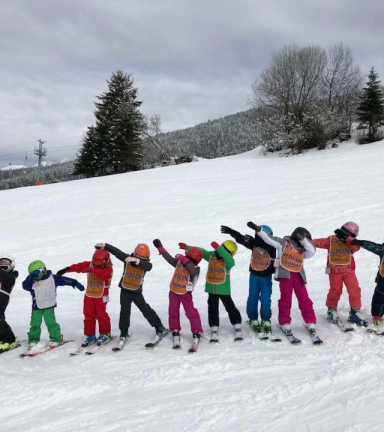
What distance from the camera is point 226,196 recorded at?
1559 centimetres

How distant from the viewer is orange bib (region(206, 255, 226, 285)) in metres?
5.62

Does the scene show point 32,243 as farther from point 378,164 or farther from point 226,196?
point 378,164

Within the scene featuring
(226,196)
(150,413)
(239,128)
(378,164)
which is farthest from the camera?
(239,128)

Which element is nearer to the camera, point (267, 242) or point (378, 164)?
point (267, 242)

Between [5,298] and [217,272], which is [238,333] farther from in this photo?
[5,298]

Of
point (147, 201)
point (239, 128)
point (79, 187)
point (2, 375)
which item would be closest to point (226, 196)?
point (147, 201)

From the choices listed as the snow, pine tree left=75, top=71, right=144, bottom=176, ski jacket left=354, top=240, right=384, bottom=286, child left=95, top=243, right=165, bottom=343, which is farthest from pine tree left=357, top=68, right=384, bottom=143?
child left=95, top=243, right=165, bottom=343

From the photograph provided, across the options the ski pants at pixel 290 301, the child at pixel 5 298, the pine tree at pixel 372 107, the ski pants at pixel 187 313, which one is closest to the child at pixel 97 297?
the ski pants at pixel 187 313

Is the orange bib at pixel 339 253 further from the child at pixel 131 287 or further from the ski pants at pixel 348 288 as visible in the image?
the child at pixel 131 287

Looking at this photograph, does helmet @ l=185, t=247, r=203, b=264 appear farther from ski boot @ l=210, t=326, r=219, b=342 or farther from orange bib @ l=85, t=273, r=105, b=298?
orange bib @ l=85, t=273, r=105, b=298

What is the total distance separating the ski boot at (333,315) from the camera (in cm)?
551

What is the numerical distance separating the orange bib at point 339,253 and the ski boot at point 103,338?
360 cm

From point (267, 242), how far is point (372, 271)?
382 cm

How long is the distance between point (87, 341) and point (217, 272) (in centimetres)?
223
